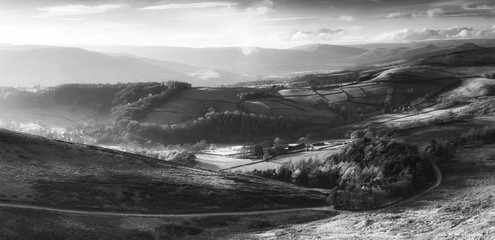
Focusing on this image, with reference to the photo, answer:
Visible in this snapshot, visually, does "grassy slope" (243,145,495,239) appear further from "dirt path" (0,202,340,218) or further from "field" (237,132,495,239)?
"dirt path" (0,202,340,218)

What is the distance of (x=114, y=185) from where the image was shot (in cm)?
8056

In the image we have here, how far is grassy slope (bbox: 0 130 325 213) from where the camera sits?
70562 millimetres

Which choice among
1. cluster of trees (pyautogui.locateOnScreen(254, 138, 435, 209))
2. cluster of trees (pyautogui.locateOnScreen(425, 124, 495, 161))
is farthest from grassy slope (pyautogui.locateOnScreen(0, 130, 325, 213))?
cluster of trees (pyautogui.locateOnScreen(425, 124, 495, 161))

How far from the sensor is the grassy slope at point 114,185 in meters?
70.6

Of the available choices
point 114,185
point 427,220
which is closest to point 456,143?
point 427,220

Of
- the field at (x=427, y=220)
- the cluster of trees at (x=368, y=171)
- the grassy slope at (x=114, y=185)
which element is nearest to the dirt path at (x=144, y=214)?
the grassy slope at (x=114, y=185)

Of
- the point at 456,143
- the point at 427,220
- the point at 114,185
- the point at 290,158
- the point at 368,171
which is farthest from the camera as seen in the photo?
the point at 290,158

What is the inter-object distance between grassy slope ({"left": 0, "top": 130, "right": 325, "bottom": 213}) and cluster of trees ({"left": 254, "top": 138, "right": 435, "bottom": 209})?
12676mm

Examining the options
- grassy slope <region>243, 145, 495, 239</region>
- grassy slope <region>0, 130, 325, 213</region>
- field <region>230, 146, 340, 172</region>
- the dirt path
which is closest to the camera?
grassy slope <region>243, 145, 495, 239</region>

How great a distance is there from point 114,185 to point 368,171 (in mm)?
56289

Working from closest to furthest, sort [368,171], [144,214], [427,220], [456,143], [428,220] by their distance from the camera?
[428,220] < [427,220] < [144,214] < [368,171] < [456,143]

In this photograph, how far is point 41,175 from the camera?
77.6m

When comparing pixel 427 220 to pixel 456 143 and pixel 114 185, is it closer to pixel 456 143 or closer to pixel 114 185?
A: pixel 114 185

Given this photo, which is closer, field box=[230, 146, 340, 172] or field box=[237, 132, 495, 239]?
field box=[237, 132, 495, 239]
